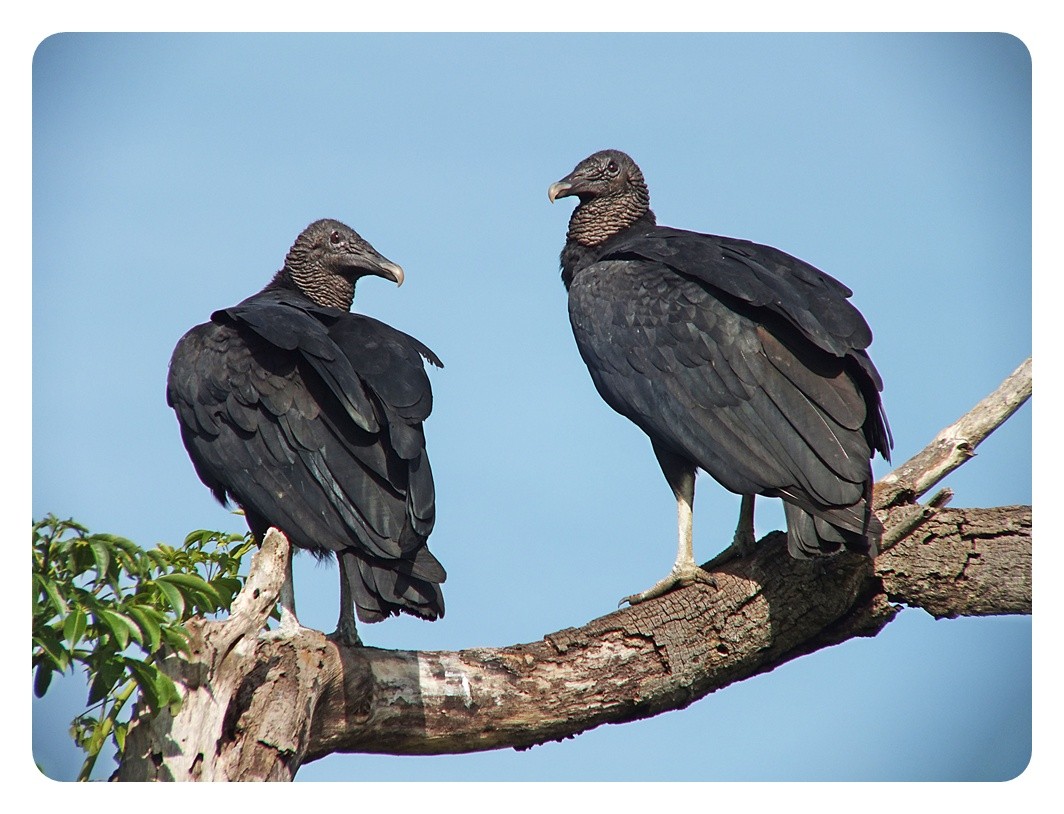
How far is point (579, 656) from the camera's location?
167 inches

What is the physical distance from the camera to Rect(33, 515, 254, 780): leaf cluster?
3346 mm

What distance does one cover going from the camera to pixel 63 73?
Answer: 429cm

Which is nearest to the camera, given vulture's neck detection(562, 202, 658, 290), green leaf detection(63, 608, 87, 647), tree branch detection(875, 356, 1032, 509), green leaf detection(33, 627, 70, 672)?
green leaf detection(63, 608, 87, 647)

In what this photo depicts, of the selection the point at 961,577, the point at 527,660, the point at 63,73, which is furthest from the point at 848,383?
the point at 63,73

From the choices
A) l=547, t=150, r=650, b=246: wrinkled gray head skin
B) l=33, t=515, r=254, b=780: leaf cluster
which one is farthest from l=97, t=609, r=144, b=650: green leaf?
l=547, t=150, r=650, b=246: wrinkled gray head skin

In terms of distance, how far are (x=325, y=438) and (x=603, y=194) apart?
2.03 metres

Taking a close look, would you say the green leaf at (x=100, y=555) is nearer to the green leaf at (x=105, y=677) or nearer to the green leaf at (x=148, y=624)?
the green leaf at (x=148, y=624)

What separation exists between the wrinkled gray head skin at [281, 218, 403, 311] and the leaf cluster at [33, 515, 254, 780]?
212 centimetres

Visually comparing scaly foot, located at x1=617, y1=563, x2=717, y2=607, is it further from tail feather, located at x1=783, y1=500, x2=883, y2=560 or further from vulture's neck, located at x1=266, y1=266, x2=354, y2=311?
vulture's neck, located at x1=266, y1=266, x2=354, y2=311

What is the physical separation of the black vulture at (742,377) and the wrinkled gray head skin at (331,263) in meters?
1.06

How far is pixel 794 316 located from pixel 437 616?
4.99 feet

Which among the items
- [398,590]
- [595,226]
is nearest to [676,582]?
[398,590]

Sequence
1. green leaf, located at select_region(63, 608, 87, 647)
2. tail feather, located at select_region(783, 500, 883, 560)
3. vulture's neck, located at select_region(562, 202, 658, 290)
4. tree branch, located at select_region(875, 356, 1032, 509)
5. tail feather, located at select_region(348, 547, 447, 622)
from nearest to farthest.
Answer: green leaf, located at select_region(63, 608, 87, 647), tail feather, located at select_region(348, 547, 447, 622), tail feather, located at select_region(783, 500, 883, 560), tree branch, located at select_region(875, 356, 1032, 509), vulture's neck, located at select_region(562, 202, 658, 290)

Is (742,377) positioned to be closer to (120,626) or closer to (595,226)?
(595,226)
